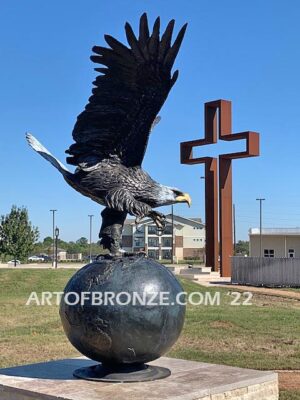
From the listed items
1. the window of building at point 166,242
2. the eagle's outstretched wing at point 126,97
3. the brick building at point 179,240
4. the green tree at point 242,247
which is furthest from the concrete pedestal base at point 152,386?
the green tree at point 242,247

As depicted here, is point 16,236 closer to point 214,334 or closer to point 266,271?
point 266,271

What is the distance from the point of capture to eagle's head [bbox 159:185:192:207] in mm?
7855

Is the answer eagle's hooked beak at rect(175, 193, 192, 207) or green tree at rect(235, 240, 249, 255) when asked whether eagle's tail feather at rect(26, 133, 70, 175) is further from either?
green tree at rect(235, 240, 249, 255)

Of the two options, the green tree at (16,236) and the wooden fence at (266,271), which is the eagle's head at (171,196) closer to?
the wooden fence at (266,271)

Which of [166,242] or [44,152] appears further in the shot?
[166,242]

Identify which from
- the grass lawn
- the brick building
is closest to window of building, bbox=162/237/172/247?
the brick building

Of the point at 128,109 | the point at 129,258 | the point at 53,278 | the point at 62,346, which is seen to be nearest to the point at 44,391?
the point at 129,258

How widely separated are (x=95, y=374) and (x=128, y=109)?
132 inches

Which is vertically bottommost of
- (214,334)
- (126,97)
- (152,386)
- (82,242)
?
(214,334)

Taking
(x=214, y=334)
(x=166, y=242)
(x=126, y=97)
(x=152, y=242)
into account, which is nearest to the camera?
(x=126, y=97)

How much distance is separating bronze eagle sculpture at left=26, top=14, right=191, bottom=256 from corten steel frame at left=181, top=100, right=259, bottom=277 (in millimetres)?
24485

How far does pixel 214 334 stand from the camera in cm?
1387

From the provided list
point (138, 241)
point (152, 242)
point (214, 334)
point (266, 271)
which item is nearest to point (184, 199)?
point (214, 334)

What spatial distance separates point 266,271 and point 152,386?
22.7 meters
